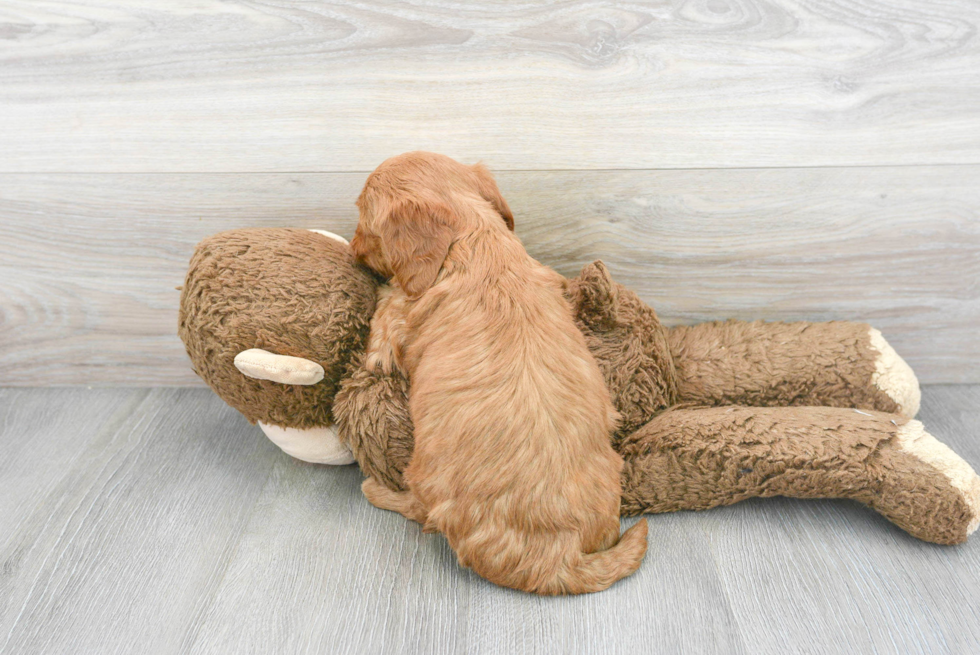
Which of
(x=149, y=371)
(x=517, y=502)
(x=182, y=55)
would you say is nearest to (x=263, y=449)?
(x=149, y=371)

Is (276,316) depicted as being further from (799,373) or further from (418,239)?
(799,373)

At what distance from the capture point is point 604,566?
938 mm

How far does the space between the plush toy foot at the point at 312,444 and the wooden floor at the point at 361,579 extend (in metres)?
0.04

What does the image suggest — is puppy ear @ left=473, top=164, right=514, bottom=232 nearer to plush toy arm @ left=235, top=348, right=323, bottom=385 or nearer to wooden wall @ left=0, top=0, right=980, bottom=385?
wooden wall @ left=0, top=0, right=980, bottom=385

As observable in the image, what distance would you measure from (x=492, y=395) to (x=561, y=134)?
55 cm

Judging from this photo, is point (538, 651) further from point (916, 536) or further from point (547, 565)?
point (916, 536)

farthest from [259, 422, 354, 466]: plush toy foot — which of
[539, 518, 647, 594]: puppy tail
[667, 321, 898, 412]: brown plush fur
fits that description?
[667, 321, 898, 412]: brown plush fur

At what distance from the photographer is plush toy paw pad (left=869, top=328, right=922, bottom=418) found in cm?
115

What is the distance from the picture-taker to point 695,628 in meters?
0.90

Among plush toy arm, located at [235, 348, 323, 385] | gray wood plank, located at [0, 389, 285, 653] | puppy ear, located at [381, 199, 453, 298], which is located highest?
puppy ear, located at [381, 199, 453, 298]

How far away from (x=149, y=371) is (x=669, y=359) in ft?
3.66

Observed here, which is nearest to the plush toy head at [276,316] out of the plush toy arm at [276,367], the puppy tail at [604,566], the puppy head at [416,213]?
the plush toy arm at [276,367]

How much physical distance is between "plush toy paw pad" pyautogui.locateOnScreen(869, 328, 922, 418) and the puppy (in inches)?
20.8

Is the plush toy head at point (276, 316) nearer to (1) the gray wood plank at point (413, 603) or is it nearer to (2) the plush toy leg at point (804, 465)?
(1) the gray wood plank at point (413, 603)
